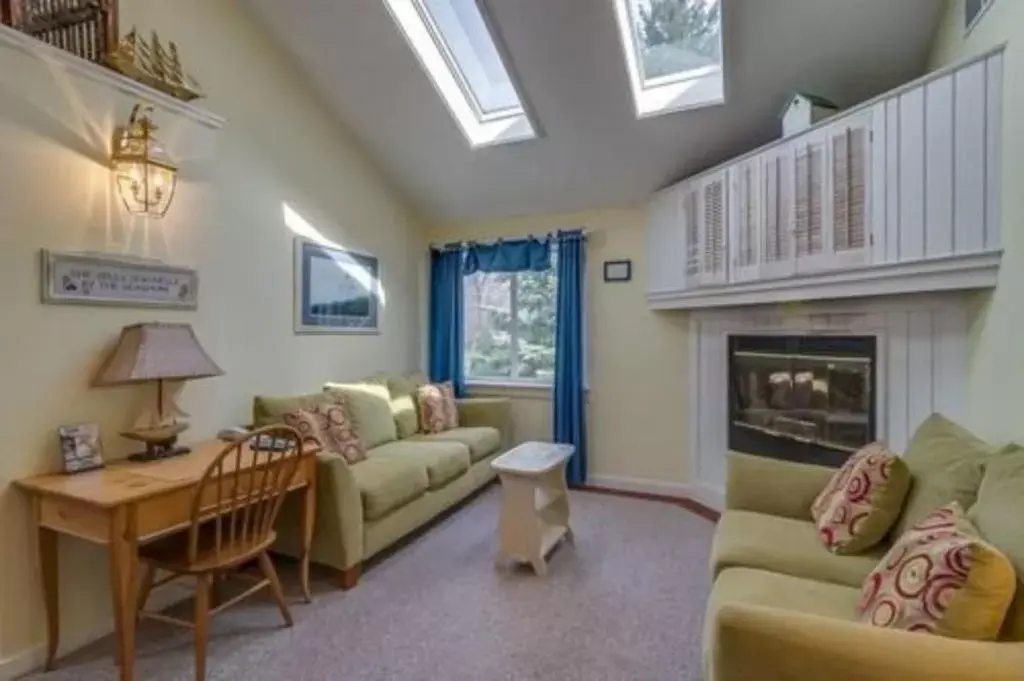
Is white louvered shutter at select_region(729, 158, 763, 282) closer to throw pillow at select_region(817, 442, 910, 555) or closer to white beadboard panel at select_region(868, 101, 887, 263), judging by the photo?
white beadboard panel at select_region(868, 101, 887, 263)

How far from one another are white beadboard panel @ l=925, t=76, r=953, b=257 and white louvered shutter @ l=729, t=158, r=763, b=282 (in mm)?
945

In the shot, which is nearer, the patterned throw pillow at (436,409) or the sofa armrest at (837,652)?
the sofa armrest at (837,652)

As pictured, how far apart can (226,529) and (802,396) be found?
312 cm

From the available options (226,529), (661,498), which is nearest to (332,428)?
(226,529)

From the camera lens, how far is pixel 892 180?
246 centimetres

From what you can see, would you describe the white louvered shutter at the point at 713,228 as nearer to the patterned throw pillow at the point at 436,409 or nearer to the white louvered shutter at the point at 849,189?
the white louvered shutter at the point at 849,189

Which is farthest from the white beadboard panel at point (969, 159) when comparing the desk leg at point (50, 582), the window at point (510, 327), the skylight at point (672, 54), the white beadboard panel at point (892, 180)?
the desk leg at point (50, 582)

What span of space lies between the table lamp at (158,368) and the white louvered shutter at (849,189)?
303 cm

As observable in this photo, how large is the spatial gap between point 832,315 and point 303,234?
3.21m

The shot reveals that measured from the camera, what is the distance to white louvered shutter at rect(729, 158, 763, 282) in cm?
324

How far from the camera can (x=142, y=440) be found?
2471 millimetres

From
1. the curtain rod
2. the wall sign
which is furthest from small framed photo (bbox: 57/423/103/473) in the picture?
the curtain rod

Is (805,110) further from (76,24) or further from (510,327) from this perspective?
(76,24)

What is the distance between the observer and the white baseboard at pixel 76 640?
2117mm
